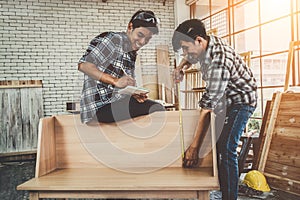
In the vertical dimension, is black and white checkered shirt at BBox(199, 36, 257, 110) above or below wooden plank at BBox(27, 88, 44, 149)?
above

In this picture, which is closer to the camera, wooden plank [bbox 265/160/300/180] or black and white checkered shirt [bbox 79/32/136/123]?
black and white checkered shirt [bbox 79/32/136/123]

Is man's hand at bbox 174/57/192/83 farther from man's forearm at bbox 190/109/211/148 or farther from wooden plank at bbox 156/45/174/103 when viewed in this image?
wooden plank at bbox 156/45/174/103

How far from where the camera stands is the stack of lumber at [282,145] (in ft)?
9.47

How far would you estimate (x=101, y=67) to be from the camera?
2008 mm

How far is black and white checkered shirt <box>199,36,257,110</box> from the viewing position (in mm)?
1927

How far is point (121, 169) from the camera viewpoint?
1878 millimetres

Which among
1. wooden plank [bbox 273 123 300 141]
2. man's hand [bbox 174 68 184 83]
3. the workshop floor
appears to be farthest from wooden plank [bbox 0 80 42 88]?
wooden plank [bbox 273 123 300 141]

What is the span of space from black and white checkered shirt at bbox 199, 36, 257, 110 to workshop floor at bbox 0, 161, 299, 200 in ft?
3.75

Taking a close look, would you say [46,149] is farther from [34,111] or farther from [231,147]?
[34,111]

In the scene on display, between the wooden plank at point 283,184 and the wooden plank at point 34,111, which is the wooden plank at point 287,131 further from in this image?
the wooden plank at point 34,111

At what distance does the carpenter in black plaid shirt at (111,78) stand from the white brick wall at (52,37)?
→ 4334 millimetres

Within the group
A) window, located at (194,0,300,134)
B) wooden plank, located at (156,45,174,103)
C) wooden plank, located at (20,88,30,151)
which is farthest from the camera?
wooden plank, located at (156,45,174,103)

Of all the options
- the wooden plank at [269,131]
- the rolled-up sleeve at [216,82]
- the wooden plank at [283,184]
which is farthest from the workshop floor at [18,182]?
the rolled-up sleeve at [216,82]

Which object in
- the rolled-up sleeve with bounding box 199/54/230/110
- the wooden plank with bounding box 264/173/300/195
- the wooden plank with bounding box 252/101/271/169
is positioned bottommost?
the wooden plank with bounding box 264/173/300/195
